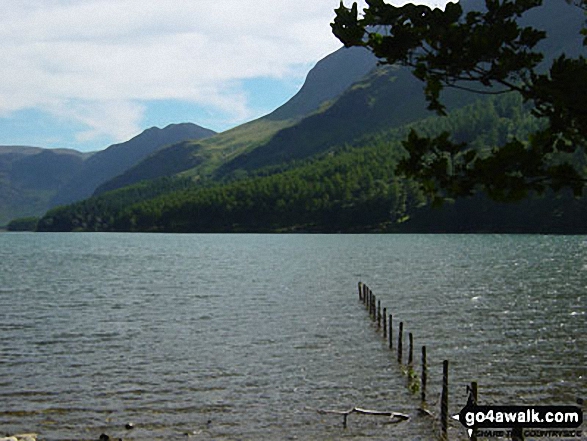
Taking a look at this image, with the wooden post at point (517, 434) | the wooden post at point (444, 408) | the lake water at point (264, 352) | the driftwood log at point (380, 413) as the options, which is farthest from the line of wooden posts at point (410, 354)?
the wooden post at point (517, 434)

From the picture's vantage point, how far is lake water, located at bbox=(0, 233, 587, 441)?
26.9 meters

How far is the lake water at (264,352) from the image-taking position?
26.9m

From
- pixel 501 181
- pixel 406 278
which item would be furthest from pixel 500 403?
pixel 406 278

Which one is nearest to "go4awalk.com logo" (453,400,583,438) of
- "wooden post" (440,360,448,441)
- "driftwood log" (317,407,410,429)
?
"wooden post" (440,360,448,441)

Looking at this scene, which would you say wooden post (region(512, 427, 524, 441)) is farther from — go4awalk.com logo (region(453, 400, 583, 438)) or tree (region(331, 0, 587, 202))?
tree (region(331, 0, 587, 202))

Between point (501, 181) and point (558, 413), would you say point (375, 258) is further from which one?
point (501, 181)

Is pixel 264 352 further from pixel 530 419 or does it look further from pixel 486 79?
pixel 486 79

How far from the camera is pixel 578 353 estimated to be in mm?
39000

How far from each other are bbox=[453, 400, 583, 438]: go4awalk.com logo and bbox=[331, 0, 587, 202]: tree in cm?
1190

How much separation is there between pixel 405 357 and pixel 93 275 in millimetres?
71773

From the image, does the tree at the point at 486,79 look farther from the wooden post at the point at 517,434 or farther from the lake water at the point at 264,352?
the lake water at the point at 264,352

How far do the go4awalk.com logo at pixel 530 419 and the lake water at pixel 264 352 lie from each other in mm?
1551

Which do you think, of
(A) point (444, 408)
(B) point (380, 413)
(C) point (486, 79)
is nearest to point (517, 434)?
(A) point (444, 408)

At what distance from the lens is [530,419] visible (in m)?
20.6
